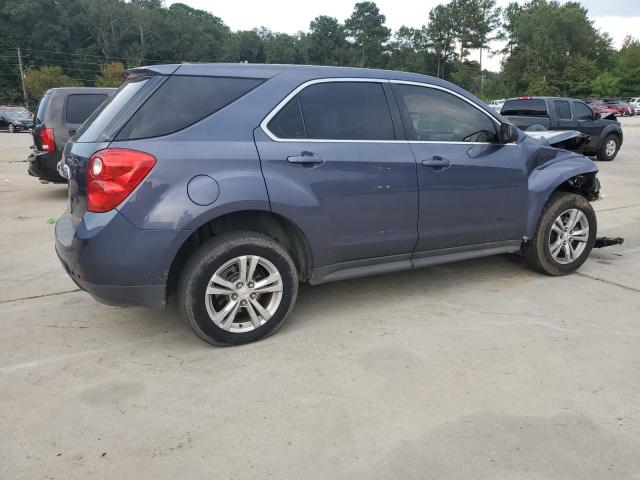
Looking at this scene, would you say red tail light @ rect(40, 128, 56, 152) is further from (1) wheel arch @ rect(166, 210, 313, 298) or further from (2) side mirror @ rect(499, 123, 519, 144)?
(2) side mirror @ rect(499, 123, 519, 144)

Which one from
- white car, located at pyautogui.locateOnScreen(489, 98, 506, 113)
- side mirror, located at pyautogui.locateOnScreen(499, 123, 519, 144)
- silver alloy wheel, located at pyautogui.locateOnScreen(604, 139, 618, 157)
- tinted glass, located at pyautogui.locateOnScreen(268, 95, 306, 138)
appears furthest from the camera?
white car, located at pyautogui.locateOnScreen(489, 98, 506, 113)

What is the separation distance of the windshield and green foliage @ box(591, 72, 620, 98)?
7391cm

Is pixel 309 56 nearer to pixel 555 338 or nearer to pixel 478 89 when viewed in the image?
pixel 478 89

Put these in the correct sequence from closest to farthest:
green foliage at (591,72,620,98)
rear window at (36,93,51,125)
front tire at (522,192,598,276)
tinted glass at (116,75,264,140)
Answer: tinted glass at (116,75,264,140) < front tire at (522,192,598,276) < rear window at (36,93,51,125) < green foliage at (591,72,620,98)

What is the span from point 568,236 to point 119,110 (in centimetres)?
390

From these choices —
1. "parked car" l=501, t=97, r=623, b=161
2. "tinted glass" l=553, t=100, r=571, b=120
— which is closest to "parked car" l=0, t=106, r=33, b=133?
"parked car" l=501, t=97, r=623, b=161

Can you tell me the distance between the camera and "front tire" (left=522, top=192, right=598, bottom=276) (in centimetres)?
468

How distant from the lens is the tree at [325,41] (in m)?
105

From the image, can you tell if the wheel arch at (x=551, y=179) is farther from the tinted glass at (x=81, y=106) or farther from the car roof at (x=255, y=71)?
the tinted glass at (x=81, y=106)

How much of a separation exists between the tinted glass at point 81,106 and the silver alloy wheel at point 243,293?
21.2ft

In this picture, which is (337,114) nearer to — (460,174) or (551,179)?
(460,174)

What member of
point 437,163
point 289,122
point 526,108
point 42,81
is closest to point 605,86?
point 526,108

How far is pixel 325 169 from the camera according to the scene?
355 cm

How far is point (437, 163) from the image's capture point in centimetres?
400
